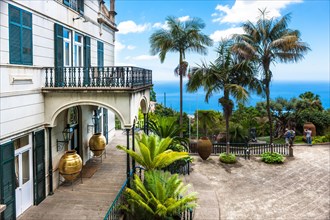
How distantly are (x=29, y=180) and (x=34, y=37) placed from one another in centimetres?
469

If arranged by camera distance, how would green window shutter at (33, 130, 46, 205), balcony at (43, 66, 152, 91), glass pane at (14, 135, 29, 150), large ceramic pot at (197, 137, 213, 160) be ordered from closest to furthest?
glass pane at (14, 135, 29, 150) < green window shutter at (33, 130, 46, 205) < balcony at (43, 66, 152, 91) < large ceramic pot at (197, 137, 213, 160)

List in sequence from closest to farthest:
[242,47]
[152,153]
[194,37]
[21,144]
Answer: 1. [21,144]
2. [152,153]
3. [242,47]
4. [194,37]

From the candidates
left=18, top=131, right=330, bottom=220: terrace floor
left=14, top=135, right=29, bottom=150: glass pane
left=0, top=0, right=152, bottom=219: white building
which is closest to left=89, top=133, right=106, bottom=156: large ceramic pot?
left=0, top=0, right=152, bottom=219: white building

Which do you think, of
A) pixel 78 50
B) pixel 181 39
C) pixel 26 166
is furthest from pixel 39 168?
pixel 181 39

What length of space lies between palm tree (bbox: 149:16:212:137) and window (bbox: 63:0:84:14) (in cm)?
647

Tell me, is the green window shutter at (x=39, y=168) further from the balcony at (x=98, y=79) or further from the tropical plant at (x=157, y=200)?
the tropical plant at (x=157, y=200)

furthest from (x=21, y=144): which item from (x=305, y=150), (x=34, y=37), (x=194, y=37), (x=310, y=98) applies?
(x=310, y=98)

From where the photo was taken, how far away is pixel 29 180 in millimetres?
9172

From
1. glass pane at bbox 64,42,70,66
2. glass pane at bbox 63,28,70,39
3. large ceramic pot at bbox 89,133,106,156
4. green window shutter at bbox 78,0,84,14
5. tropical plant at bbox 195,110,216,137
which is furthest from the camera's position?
tropical plant at bbox 195,110,216,137

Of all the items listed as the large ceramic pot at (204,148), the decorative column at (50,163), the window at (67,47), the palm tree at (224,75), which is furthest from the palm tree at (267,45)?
the decorative column at (50,163)

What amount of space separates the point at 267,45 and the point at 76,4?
37.2 ft

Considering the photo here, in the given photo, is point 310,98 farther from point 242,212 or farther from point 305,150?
point 242,212

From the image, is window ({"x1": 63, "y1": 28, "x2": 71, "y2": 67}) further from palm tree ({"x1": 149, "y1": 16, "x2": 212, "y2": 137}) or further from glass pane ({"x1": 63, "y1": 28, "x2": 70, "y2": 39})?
palm tree ({"x1": 149, "y1": 16, "x2": 212, "y2": 137})

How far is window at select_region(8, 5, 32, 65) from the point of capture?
26.1ft
